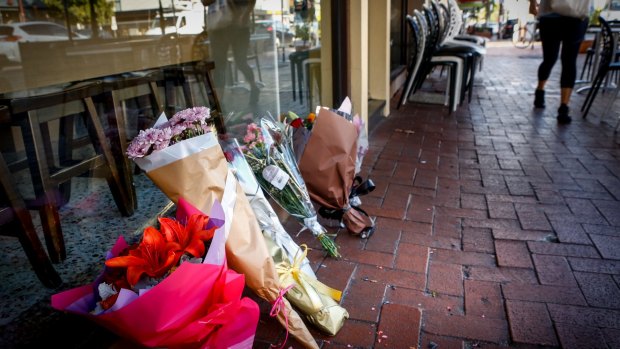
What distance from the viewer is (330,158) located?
2250 millimetres

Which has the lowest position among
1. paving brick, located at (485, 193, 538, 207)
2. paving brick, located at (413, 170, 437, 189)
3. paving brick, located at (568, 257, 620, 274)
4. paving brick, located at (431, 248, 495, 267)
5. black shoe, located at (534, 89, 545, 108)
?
paving brick, located at (568, 257, 620, 274)

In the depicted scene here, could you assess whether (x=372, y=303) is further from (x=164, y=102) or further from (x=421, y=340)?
(x=164, y=102)

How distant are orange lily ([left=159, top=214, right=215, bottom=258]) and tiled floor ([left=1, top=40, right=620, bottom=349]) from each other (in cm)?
36

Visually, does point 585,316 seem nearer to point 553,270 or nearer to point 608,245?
point 553,270

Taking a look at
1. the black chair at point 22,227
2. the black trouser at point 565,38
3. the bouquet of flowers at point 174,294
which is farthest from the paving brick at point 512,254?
the black trouser at point 565,38

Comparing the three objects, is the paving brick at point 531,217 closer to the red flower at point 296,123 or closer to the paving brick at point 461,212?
the paving brick at point 461,212

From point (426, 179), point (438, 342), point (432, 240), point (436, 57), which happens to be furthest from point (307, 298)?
point (436, 57)

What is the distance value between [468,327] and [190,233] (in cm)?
112

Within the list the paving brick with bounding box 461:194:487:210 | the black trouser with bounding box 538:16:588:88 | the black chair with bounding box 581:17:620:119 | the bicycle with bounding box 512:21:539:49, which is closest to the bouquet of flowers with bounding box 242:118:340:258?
the paving brick with bounding box 461:194:487:210

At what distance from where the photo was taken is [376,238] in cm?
251

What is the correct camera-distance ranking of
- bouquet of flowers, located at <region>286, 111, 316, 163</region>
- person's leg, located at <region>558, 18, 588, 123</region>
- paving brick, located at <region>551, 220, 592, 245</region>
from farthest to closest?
person's leg, located at <region>558, 18, 588, 123</region> < paving brick, located at <region>551, 220, 592, 245</region> < bouquet of flowers, located at <region>286, 111, 316, 163</region>

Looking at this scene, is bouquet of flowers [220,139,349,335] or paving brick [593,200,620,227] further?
paving brick [593,200,620,227]

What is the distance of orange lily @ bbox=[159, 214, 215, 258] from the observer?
1.30 m

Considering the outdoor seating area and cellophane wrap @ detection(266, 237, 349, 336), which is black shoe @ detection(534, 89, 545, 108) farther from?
cellophane wrap @ detection(266, 237, 349, 336)
